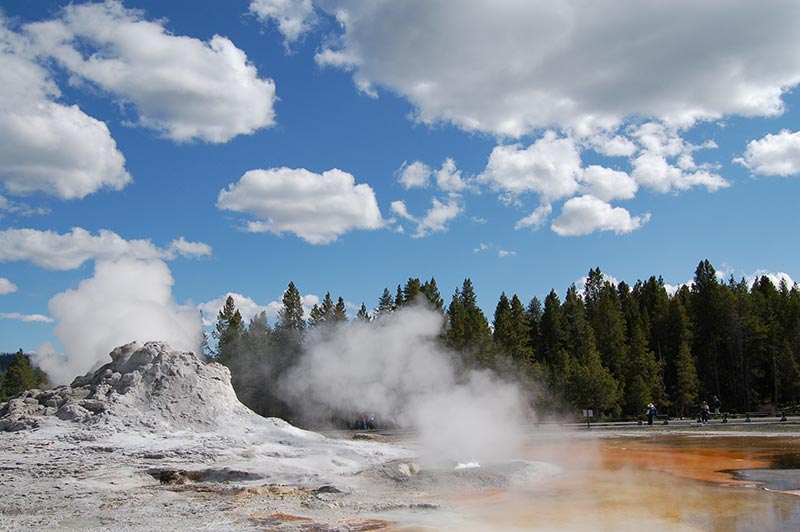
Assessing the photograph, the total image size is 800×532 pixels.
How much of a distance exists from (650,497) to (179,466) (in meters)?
12.4

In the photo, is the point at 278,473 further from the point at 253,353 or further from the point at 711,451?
the point at 253,353

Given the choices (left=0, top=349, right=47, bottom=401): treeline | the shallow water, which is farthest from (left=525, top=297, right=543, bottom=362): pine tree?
(left=0, top=349, right=47, bottom=401): treeline

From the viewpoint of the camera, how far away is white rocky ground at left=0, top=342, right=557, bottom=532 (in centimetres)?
1357

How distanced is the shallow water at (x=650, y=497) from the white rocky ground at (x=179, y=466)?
4.30 feet

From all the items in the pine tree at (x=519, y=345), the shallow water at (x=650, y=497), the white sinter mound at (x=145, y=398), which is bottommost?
the shallow water at (x=650, y=497)

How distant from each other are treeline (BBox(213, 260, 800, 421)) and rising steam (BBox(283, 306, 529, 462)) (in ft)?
21.2

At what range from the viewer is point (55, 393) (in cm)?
2248

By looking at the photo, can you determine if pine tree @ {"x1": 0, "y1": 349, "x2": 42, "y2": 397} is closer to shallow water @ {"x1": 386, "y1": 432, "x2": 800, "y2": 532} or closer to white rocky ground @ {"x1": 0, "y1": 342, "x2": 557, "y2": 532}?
white rocky ground @ {"x1": 0, "y1": 342, "x2": 557, "y2": 532}

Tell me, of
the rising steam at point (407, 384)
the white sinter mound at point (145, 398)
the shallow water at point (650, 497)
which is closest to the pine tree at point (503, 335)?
the rising steam at point (407, 384)

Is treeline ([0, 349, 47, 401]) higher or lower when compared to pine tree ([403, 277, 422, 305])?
lower

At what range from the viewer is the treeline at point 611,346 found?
155ft

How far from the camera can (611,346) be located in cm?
5541

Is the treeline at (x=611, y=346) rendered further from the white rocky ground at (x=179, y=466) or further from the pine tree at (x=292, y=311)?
the white rocky ground at (x=179, y=466)

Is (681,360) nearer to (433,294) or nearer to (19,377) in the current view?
(433,294)
